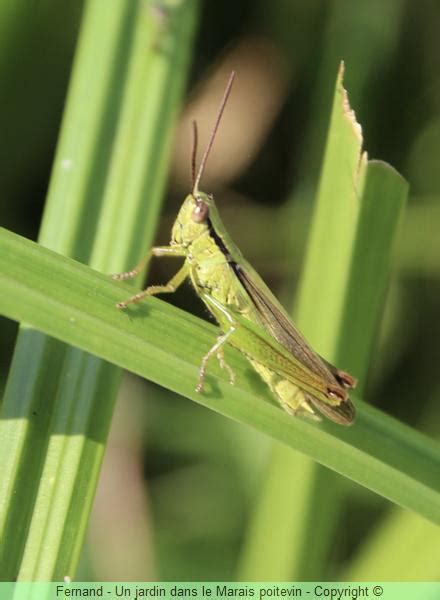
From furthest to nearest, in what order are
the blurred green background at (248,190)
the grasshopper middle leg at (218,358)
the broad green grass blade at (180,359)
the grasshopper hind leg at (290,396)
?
1. the blurred green background at (248,190)
2. the grasshopper hind leg at (290,396)
3. the grasshopper middle leg at (218,358)
4. the broad green grass blade at (180,359)

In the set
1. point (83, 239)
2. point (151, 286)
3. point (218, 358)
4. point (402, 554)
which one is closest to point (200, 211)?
point (151, 286)

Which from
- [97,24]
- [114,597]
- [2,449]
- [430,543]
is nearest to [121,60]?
[97,24]

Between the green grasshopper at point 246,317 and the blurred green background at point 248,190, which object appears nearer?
the green grasshopper at point 246,317

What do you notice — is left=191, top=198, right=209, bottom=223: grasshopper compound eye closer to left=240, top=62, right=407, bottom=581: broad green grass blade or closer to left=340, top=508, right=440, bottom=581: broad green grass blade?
left=240, top=62, right=407, bottom=581: broad green grass blade

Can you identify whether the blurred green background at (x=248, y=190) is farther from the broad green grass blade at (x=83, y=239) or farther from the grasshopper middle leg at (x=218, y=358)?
the grasshopper middle leg at (x=218, y=358)

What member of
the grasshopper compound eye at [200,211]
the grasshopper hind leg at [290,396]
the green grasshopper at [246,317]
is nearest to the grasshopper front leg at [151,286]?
the green grasshopper at [246,317]

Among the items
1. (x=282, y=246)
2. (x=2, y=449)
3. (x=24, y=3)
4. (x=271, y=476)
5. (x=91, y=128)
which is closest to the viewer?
(x=2, y=449)

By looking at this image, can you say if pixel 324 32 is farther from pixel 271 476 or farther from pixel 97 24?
pixel 271 476
